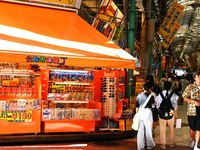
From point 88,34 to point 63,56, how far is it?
205 centimetres

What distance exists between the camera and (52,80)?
35.0 feet

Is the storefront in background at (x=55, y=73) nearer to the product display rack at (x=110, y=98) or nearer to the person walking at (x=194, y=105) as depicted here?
the product display rack at (x=110, y=98)

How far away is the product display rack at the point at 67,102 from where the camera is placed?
10.4m

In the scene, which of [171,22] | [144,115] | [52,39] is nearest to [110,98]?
[144,115]

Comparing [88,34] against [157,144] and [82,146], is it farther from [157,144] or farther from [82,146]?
[157,144]

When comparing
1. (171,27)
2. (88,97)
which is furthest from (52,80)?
(171,27)

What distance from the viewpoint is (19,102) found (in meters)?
10.0

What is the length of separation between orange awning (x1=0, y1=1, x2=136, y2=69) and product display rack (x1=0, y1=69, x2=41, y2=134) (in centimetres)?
183

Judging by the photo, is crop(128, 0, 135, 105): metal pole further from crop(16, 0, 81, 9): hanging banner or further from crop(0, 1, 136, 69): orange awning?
crop(0, 1, 136, 69): orange awning

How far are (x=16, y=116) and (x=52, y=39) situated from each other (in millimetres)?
2808

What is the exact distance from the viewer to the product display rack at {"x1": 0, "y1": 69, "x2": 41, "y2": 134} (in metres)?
9.85

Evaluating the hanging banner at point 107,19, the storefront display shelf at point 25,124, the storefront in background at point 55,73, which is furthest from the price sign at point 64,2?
the storefront display shelf at point 25,124

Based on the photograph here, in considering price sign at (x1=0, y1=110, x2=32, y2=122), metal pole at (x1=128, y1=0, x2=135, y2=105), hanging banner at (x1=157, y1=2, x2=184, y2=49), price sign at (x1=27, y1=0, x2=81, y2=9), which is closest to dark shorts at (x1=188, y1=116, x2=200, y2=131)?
metal pole at (x1=128, y1=0, x2=135, y2=105)

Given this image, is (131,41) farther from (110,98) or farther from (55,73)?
(55,73)
